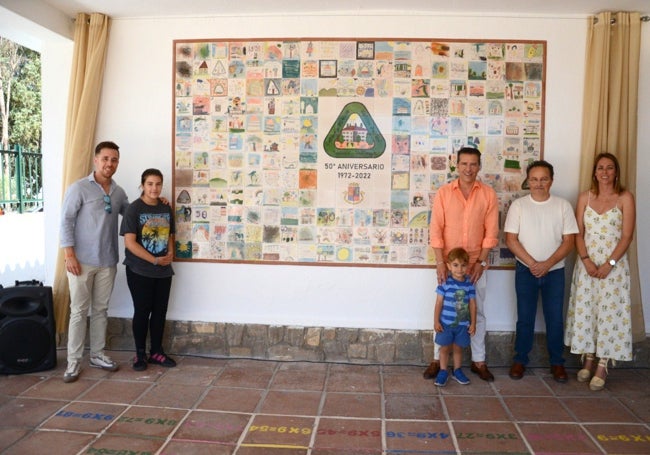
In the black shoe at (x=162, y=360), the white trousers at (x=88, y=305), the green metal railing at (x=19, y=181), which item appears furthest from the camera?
the green metal railing at (x=19, y=181)

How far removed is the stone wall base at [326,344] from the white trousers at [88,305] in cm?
48

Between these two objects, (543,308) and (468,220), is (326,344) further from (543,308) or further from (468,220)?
(543,308)

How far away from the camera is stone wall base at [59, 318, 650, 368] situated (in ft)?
14.8

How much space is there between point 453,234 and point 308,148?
1.42 m

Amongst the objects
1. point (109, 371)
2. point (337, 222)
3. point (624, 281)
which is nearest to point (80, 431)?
point (109, 371)

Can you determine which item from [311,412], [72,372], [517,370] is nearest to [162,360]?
[72,372]

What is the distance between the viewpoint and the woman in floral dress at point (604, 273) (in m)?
4.04

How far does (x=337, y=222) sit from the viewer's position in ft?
15.1

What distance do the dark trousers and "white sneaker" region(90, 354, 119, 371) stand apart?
215mm

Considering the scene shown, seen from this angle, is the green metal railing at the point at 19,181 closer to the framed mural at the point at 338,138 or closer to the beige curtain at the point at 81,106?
the beige curtain at the point at 81,106

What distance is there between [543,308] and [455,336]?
79 centimetres

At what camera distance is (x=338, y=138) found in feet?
14.9

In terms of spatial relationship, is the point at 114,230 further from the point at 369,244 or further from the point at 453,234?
the point at 453,234

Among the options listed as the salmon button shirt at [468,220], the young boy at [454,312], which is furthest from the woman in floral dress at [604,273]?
the young boy at [454,312]
